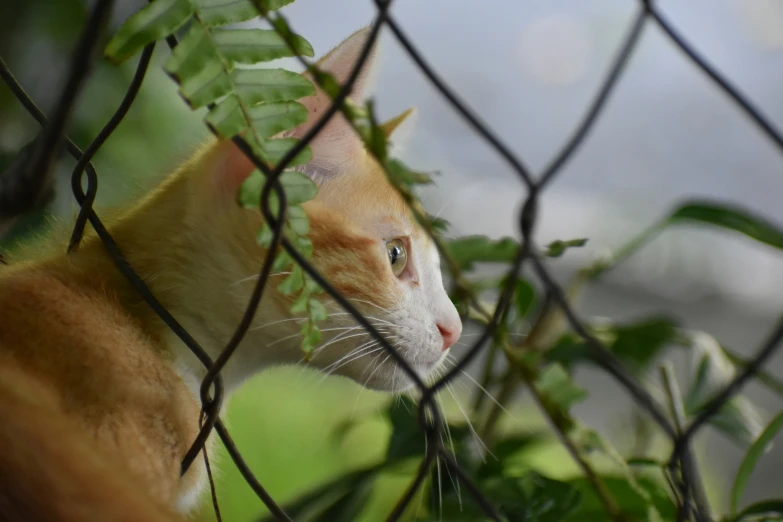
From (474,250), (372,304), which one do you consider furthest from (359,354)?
(474,250)

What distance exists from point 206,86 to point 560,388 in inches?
13.8

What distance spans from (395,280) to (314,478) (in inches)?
40.1

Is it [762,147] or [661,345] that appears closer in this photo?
[661,345]

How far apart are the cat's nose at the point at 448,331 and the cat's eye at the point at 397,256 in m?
0.08

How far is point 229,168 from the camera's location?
2.36ft

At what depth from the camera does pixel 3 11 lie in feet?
4.88

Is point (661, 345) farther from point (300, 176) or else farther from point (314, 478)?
point (314, 478)

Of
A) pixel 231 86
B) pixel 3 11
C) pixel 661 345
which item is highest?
pixel 3 11

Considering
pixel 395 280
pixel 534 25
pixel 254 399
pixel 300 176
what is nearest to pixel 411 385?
pixel 395 280

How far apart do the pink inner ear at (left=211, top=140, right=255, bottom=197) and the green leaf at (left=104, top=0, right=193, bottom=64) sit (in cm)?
32

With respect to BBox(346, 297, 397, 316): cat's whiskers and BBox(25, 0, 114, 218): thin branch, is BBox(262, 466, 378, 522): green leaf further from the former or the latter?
BBox(25, 0, 114, 218): thin branch

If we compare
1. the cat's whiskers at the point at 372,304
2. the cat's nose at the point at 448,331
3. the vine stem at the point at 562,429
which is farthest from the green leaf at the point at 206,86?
the cat's nose at the point at 448,331

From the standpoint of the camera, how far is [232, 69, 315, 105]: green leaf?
15.7 inches

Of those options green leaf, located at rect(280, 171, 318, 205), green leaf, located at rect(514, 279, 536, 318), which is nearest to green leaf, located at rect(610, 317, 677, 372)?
green leaf, located at rect(514, 279, 536, 318)
